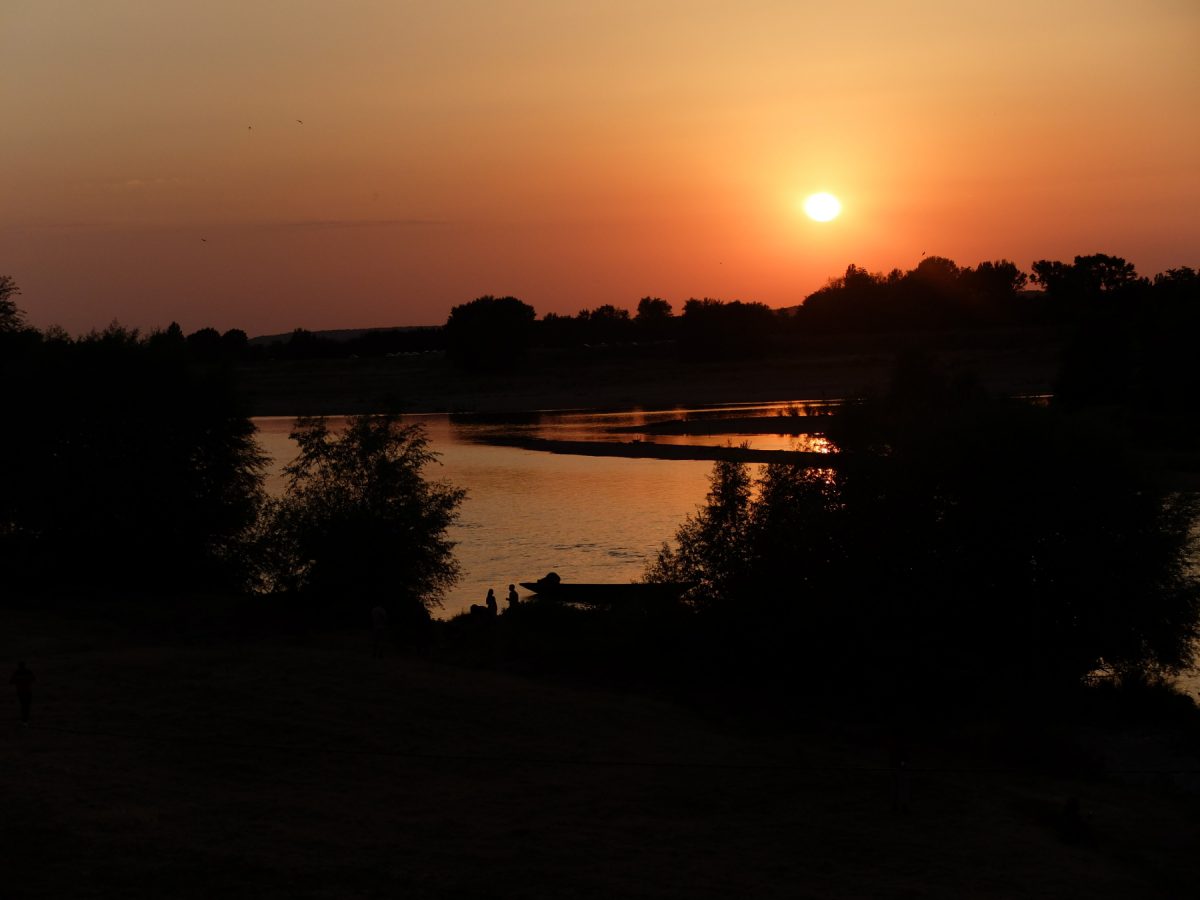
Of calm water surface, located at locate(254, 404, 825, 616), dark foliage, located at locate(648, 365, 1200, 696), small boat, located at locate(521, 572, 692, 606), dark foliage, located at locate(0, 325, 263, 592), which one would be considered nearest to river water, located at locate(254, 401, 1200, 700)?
calm water surface, located at locate(254, 404, 825, 616)

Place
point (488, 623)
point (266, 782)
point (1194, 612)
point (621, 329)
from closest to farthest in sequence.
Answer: point (266, 782)
point (1194, 612)
point (488, 623)
point (621, 329)

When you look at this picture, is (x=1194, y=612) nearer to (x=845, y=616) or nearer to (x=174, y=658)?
(x=845, y=616)

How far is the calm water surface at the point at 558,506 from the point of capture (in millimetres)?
43000

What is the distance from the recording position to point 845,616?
28297mm

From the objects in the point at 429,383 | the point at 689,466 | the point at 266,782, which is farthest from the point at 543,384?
the point at 266,782

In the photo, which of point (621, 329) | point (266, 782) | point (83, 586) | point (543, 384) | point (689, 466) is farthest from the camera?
point (621, 329)

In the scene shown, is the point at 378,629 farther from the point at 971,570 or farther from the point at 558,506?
the point at 558,506

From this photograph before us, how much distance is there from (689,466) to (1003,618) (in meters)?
40.8

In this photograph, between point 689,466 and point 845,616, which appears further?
point 689,466

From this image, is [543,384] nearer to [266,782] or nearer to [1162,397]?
[1162,397]

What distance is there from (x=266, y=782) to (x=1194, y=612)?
64.3 ft

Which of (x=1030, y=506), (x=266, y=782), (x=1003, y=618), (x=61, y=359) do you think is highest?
(x=61, y=359)

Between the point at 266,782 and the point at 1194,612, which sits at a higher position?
the point at 1194,612

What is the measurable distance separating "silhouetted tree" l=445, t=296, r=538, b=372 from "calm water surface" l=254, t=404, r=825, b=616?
179 ft
